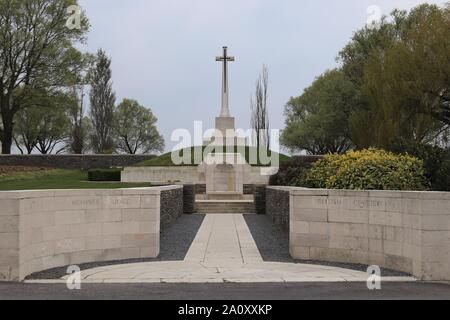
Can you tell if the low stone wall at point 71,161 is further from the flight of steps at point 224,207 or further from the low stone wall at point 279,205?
the low stone wall at point 279,205

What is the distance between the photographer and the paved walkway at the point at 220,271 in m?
8.34

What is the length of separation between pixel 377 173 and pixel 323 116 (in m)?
40.1

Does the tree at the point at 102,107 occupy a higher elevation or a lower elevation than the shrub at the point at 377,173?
higher

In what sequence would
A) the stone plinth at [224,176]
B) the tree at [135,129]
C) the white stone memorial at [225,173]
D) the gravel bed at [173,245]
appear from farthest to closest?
1. the tree at [135,129]
2. the stone plinth at [224,176]
3. the white stone memorial at [225,173]
4. the gravel bed at [173,245]

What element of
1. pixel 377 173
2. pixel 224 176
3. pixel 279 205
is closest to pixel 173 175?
→ pixel 224 176

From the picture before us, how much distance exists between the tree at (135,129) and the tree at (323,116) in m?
18.6

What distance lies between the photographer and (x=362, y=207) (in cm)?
986

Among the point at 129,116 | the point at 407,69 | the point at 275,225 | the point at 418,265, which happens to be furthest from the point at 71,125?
the point at 418,265

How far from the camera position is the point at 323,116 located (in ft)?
166

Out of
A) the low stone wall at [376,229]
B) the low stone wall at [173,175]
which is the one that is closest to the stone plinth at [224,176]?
the low stone wall at [173,175]

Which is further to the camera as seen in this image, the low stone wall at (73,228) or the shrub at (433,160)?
the shrub at (433,160)

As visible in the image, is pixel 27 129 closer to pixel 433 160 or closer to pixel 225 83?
pixel 225 83

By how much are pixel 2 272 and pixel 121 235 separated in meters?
2.69
